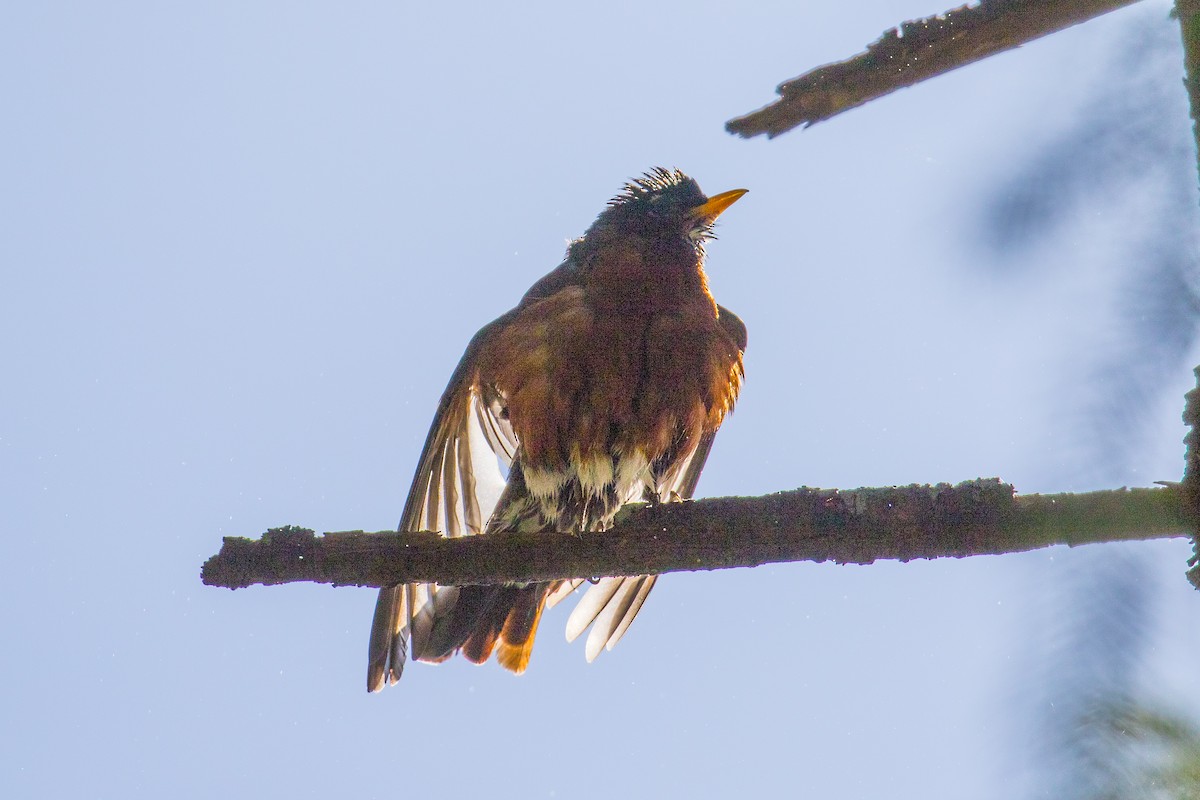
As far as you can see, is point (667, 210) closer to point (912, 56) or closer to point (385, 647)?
point (385, 647)

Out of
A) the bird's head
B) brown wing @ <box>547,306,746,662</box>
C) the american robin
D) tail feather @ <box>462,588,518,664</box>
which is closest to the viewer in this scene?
the american robin

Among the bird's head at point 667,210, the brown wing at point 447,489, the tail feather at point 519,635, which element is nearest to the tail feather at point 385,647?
the brown wing at point 447,489

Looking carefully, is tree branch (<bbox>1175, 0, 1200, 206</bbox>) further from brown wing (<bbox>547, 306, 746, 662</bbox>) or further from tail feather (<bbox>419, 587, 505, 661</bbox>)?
brown wing (<bbox>547, 306, 746, 662</bbox>)

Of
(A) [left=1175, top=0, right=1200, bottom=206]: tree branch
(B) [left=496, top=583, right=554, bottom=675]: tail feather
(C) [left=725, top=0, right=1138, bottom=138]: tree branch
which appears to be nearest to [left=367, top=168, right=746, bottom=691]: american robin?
(B) [left=496, top=583, right=554, bottom=675]: tail feather

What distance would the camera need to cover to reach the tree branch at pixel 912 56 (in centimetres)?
110

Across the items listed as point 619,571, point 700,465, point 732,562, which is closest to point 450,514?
point 700,465

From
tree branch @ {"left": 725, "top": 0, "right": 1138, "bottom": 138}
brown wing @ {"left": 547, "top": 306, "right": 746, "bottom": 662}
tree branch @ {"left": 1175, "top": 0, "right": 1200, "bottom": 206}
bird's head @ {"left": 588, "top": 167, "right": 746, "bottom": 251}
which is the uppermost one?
bird's head @ {"left": 588, "top": 167, "right": 746, "bottom": 251}

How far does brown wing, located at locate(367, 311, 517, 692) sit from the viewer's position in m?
5.20

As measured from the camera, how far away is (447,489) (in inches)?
246

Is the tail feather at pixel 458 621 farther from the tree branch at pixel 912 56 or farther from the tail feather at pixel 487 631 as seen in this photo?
the tree branch at pixel 912 56

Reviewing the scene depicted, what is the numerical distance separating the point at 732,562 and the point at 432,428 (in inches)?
104

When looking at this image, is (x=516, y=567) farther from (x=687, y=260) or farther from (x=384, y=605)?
(x=687, y=260)

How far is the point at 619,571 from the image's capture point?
397 centimetres

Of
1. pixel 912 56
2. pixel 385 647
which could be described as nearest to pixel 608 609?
pixel 385 647
